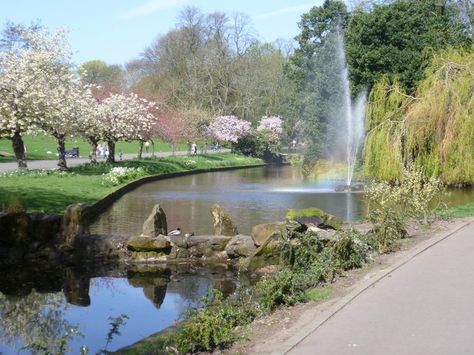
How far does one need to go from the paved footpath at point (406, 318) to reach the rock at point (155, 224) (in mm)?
7391

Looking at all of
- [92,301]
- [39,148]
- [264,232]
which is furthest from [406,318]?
[39,148]

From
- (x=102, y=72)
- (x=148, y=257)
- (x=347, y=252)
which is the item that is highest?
(x=102, y=72)

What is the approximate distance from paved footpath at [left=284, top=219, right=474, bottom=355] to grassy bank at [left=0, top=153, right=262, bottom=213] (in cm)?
1173

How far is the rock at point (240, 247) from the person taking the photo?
15.5 metres

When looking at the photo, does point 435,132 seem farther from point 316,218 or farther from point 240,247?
point 240,247

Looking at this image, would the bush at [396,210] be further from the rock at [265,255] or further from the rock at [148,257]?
the rock at [148,257]

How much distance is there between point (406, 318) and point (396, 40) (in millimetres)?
32070

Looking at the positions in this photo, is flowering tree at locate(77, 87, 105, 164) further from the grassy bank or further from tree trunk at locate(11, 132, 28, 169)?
tree trunk at locate(11, 132, 28, 169)

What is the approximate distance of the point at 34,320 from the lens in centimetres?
1085

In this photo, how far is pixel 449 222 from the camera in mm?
17688

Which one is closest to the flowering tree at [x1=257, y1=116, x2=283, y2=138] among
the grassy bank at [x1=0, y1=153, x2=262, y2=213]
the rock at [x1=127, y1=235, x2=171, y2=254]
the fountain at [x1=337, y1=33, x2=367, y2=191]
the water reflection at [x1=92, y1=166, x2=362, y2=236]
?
the grassy bank at [x1=0, y1=153, x2=262, y2=213]

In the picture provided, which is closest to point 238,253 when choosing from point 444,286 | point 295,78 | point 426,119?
point 444,286

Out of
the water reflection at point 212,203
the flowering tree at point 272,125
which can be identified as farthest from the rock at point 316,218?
the flowering tree at point 272,125

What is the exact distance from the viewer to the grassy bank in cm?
2205
